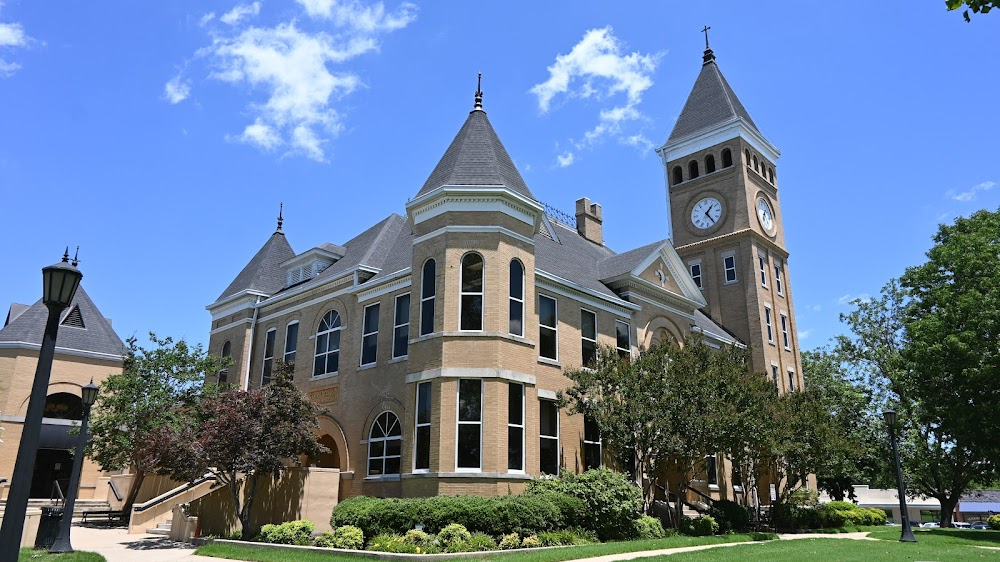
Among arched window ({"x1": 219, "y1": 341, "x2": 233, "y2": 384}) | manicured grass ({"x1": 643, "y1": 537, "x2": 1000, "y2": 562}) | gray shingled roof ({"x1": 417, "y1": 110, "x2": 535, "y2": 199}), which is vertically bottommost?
manicured grass ({"x1": 643, "y1": 537, "x2": 1000, "y2": 562})

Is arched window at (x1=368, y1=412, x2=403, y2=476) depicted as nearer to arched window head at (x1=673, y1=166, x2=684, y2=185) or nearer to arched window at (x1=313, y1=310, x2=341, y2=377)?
arched window at (x1=313, y1=310, x2=341, y2=377)

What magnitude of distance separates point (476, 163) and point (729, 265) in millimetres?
22571

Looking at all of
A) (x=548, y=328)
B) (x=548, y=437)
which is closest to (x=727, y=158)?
(x=548, y=328)

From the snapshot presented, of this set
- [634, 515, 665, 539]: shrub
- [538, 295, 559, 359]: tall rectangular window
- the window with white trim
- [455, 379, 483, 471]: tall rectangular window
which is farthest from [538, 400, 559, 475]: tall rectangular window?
the window with white trim

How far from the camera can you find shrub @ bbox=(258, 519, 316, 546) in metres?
19.1

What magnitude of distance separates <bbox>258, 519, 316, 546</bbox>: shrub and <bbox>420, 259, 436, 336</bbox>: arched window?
265 inches

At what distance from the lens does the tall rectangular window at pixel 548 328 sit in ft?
81.7

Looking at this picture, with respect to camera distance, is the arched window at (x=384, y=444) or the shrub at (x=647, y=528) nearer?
the shrub at (x=647, y=528)

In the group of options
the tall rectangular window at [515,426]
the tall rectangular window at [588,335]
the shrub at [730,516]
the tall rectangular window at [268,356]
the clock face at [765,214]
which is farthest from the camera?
the clock face at [765,214]

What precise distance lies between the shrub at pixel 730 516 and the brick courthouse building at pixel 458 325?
4.47m

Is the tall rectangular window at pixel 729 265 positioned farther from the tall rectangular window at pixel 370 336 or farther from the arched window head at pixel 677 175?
the tall rectangular window at pixel 370 336

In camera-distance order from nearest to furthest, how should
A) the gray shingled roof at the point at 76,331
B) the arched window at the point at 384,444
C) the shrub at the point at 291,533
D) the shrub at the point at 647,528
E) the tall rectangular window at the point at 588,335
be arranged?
the shrub at the point at 291,533 → the shrub at the point at 647,528 → the arched window at the point at 384,444 → the tall rectangular window at the point at 588,335 → the gray shingled roof at the point at 76,331

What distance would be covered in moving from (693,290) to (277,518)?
815 inches

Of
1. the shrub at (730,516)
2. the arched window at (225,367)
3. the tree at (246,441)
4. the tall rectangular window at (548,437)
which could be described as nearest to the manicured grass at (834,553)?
the shrub at (730,516)
